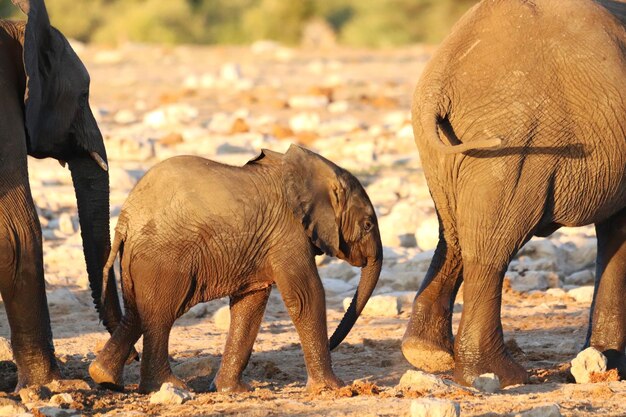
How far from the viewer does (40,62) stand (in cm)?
617

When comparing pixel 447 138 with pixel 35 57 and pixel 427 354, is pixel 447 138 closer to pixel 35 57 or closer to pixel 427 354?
pixel 427 354

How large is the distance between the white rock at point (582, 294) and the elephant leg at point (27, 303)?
3.61m

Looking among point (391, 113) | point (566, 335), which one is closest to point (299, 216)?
point (566, 335)

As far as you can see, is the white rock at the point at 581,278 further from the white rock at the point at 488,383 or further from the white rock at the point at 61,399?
the white rock at the point at 61,399

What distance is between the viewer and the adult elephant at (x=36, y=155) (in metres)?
5.86

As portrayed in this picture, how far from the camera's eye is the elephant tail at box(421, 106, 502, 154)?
19.8ft

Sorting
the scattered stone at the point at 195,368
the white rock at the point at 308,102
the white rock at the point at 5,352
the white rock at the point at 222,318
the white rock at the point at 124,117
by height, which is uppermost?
the white rock at the point at 308,102

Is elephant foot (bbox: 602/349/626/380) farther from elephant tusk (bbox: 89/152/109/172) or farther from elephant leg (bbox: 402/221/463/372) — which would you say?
elephant tusk (bbox: 89/152/109/172)

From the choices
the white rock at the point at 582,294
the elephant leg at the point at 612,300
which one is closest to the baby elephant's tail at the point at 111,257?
the elephant leg at the point at 612,300

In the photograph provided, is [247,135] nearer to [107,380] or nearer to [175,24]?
[107,380]

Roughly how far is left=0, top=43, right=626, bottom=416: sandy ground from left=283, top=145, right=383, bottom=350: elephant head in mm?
495

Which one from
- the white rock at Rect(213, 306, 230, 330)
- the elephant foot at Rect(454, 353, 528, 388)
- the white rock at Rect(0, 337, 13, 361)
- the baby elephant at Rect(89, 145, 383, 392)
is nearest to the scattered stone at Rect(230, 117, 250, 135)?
the white rock at Rect(213, 306, 230, 330)

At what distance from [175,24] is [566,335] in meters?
22.4

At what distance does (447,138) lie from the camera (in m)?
6.36
